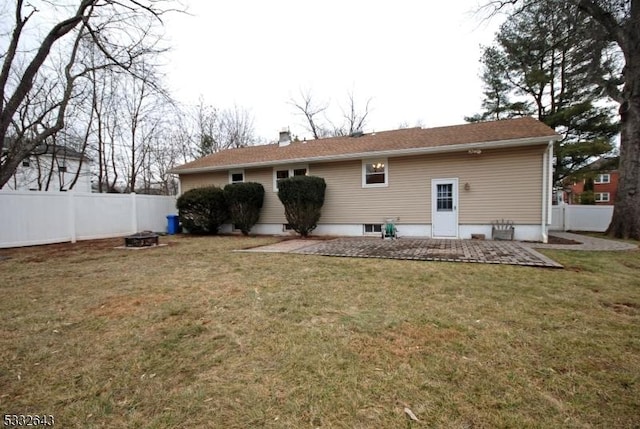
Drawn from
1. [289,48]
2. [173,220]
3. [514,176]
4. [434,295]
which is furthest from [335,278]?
[289,48]

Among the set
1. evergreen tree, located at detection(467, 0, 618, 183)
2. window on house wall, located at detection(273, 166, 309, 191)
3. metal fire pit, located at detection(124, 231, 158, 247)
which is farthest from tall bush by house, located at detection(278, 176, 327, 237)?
evergreen tree, located at detection(467, 0, 618, 183)

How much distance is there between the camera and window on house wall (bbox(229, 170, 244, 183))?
1327cm

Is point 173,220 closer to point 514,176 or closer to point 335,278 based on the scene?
point 335,278

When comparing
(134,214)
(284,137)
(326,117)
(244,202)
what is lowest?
(134,214)

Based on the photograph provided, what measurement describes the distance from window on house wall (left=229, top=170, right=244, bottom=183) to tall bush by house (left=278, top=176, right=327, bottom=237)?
3.12 metres

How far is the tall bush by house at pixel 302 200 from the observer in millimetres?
10711

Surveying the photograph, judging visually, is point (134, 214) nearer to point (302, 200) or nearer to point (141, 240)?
point (141, 240)

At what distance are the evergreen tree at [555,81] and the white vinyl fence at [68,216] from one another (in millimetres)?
17330

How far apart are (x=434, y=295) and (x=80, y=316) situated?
15.2 feet

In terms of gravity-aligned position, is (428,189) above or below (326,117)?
below

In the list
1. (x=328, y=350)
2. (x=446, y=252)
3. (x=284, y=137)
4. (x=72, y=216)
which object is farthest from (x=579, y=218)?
(x=72, y=216)

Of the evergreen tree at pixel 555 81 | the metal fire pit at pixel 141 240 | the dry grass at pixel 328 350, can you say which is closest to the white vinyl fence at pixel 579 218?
the evergreen tree at pixel 555 81

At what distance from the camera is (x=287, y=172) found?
1238 centimetres

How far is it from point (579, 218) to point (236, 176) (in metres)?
15.7
